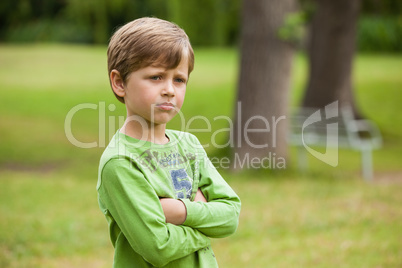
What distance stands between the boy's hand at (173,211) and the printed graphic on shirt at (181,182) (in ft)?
0.25

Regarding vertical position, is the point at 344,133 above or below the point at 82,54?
above

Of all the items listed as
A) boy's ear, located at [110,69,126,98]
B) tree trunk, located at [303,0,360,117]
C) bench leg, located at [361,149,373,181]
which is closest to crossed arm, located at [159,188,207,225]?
boy's ear, located at [110,69,126,98]

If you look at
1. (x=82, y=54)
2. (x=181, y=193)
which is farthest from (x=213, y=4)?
(x=181, y=193)

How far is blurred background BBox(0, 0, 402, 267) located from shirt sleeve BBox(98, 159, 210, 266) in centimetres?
153

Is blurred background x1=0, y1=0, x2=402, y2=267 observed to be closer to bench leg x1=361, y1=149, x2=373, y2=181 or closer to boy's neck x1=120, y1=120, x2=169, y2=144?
bench leg x1=361, y1=149, x2=373, y2=181

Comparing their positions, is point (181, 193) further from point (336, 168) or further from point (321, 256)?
point (336, 168)

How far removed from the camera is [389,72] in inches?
923

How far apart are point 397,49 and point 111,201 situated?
107 ft

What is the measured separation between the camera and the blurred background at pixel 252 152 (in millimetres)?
5707

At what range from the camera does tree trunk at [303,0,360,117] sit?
14070 millimetres

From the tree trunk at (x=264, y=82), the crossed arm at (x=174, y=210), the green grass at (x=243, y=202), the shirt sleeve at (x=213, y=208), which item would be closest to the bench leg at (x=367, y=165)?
the green grass at (x=243, y=202)

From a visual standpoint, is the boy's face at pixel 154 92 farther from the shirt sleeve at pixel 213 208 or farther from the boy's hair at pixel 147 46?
the shirt sleeve at pixel 213 208

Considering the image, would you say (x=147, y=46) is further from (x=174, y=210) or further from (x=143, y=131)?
(x=174, y=210)

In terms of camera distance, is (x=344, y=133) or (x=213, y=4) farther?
(x=213, y=4)
